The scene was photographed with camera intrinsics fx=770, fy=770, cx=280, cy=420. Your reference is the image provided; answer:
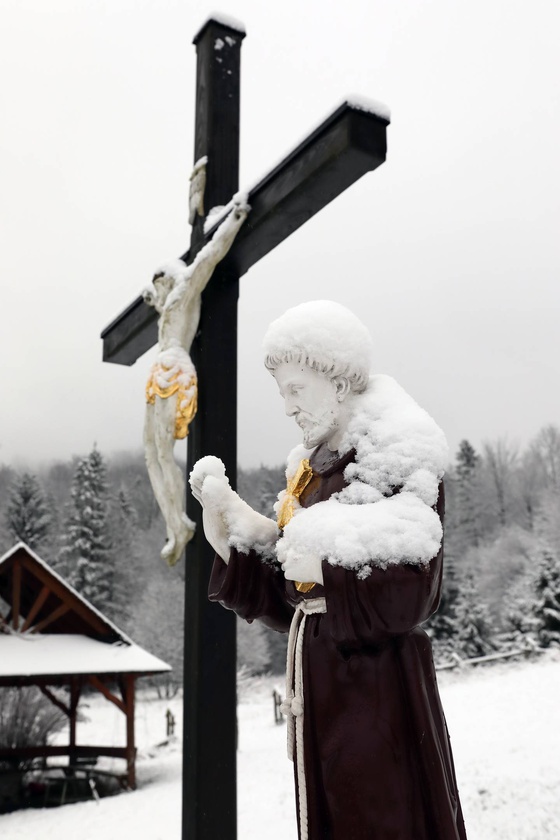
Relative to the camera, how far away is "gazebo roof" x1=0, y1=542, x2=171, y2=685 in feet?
31.1

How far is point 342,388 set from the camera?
1.78 metres

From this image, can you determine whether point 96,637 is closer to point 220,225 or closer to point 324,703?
point 220,225

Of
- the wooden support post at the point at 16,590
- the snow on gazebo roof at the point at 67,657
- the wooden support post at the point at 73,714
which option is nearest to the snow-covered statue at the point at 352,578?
the snow on gazebo roof at the point at 67,657

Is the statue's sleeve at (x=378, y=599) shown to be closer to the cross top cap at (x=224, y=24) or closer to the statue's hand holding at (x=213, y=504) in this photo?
the statue's hand holding at (x=213, y=504)

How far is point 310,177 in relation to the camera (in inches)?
114

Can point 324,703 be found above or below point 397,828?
above

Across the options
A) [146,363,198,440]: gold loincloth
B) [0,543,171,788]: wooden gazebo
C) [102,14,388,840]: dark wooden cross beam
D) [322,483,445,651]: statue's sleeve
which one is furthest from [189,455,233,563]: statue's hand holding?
[0,543,171,788]: wooden gazebo

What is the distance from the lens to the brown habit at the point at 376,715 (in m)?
1.48

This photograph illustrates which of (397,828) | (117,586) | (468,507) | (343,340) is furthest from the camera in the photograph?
(468,507)

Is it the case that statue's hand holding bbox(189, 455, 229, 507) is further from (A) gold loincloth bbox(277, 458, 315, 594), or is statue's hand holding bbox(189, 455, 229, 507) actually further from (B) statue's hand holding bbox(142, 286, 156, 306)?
(B) statue's hand holding bbox(142, 286, 156, 306)

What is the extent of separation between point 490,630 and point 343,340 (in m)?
21.5

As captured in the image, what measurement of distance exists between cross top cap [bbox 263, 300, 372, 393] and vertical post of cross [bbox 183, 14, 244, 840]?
5.45ft

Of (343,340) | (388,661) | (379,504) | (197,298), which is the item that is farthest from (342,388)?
(197,298)

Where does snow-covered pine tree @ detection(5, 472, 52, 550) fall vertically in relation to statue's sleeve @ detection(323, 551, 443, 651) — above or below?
above
